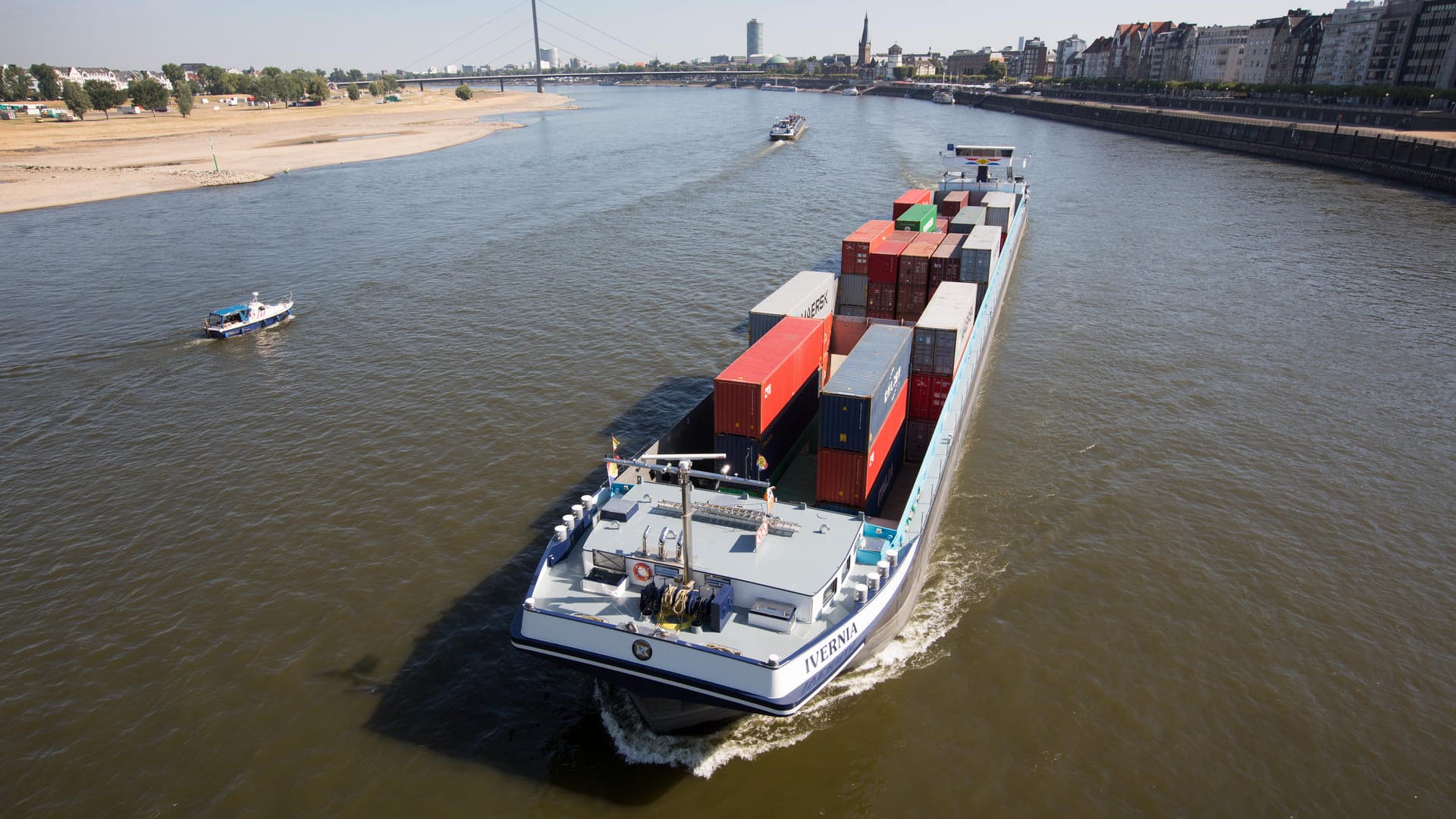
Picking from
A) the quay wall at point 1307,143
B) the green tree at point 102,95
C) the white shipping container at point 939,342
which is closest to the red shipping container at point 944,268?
the white shipping container at point 939,342

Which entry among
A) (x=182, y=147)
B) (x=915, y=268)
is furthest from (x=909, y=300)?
(x=182, y=147)

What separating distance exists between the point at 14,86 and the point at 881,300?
758ft

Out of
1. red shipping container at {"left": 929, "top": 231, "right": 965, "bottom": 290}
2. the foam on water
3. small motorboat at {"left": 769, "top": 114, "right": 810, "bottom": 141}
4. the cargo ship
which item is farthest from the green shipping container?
small motorboat at {"left": 769, "top": 114, "right": 810, "bottom": 141}

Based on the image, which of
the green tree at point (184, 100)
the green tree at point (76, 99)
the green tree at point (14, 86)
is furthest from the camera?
the green tree at point (14, 86)

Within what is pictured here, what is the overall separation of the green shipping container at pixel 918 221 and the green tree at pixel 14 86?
223 m

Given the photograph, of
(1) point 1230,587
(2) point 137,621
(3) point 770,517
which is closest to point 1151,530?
(1) point 1230,587

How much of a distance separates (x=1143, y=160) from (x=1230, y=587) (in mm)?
108455

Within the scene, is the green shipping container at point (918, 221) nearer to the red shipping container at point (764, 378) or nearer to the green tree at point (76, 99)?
the red shipping container at point (764, 378)

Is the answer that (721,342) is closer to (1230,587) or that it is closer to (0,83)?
(1230,587)

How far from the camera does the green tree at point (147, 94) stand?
158363mm

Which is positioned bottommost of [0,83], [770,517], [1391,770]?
[1391,770]

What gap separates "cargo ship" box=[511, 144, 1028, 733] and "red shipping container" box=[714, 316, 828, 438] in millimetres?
72

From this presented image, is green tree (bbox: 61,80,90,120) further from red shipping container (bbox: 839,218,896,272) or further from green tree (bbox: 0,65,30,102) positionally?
red shipping container (bbox: 839,218,896,272)

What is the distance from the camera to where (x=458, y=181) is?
9631 cm
